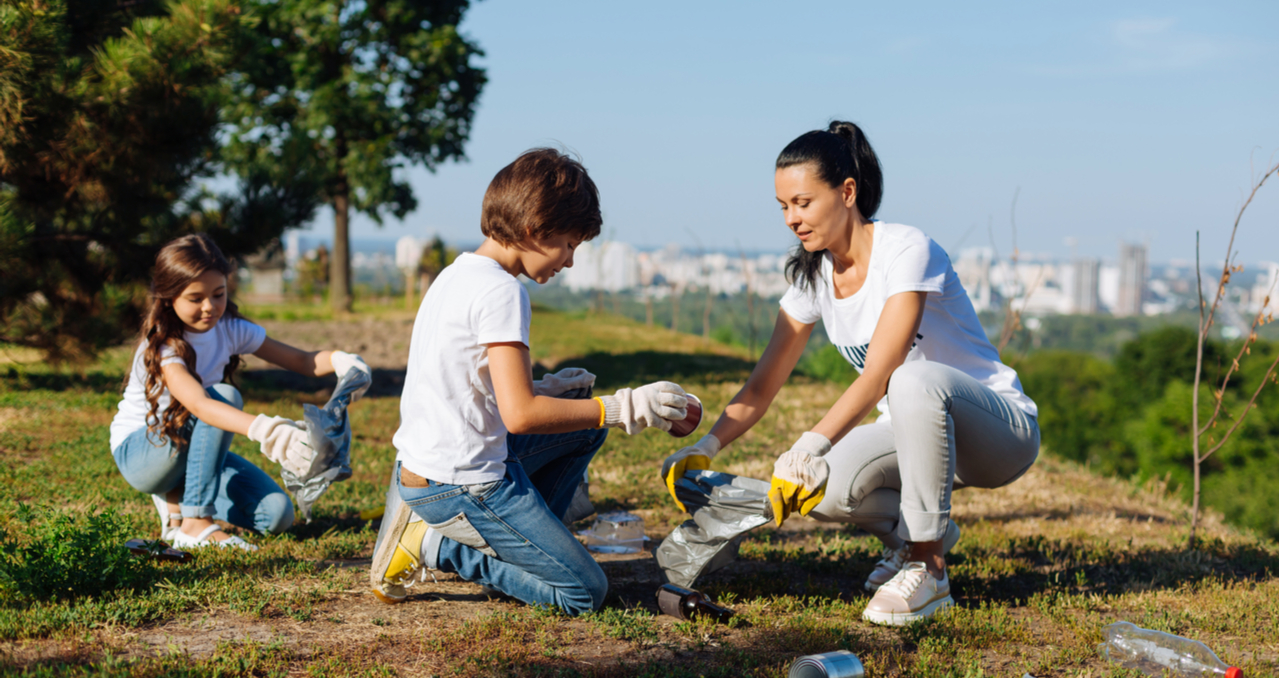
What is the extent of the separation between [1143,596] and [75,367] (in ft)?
26.2

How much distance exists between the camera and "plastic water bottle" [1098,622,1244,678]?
2.54 metres

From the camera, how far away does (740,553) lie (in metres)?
3.55

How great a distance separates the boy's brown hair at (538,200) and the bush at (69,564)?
1445mm

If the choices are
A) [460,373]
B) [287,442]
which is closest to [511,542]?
[460,373]

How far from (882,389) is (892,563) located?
2.25ft

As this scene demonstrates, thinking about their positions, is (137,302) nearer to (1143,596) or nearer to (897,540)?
(897,540)

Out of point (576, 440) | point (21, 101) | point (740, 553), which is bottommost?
point (740, 553)

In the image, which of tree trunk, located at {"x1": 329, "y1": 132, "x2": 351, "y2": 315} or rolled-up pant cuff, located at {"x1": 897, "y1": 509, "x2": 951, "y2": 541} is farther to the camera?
tree trunk, located at {"x1": 329, "y1": 132, "x2": 351, "y2": 315}

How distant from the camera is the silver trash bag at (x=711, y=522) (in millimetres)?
2732

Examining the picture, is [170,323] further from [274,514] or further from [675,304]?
[675,304]

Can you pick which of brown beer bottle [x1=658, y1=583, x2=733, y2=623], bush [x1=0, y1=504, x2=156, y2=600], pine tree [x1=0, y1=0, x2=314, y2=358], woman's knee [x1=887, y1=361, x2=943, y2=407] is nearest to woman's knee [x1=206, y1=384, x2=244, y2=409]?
bush [x1=0, y1=504, x2=156, y2=600]

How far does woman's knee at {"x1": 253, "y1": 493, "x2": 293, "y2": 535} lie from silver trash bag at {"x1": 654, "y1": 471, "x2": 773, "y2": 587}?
1.53 meters

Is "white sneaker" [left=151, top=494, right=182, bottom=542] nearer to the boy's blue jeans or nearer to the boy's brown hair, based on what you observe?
the boy's blue jeans

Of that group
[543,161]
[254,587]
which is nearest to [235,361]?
[254,587]
